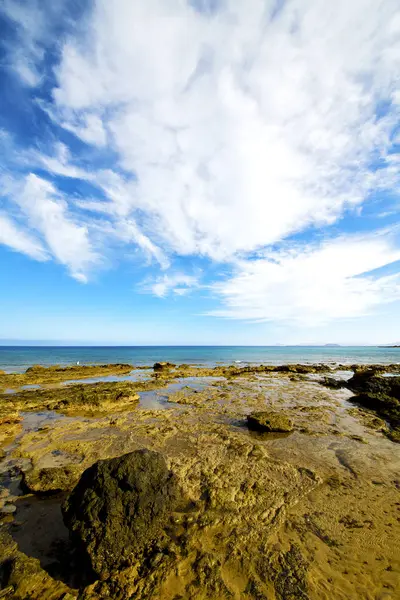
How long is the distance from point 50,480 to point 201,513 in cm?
414

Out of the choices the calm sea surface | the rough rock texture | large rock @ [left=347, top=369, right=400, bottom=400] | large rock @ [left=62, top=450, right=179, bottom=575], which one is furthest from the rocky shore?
the calm sea surface

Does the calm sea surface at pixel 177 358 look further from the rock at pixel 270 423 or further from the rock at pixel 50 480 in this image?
the rock at pixel 270 423

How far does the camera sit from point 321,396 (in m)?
19.3

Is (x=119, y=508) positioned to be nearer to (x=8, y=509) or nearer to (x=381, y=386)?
(x=8, y=509)

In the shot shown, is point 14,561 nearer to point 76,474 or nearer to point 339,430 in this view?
point 76,474

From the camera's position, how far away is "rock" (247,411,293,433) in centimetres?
1137

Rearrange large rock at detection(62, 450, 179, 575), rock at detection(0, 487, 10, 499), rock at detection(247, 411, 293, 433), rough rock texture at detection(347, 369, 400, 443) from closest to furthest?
large rock at detection(62, 450, 179, 575) < rock at detection(0, 487, 10, 499) < rock at detection(247, 411, 293, 433) < rough rock texture at detection(347, 369, 400, 443)

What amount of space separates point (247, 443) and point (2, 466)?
8.24m

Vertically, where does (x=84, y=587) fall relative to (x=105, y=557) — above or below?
below

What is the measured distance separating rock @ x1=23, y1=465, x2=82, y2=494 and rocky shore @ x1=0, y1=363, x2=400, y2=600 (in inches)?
1.1

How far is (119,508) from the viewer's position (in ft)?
16.2

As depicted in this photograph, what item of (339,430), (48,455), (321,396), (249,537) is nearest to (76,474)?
(48,455)

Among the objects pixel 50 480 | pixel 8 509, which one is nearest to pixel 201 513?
pixel 50 480

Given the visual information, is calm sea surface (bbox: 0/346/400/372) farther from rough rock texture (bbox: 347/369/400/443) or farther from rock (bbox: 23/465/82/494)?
rock (bbox: 23/465/82/494)
